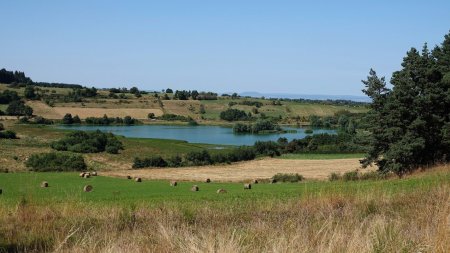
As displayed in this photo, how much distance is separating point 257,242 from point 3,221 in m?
5.68

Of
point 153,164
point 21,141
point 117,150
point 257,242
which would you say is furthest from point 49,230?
Result: point 21,141

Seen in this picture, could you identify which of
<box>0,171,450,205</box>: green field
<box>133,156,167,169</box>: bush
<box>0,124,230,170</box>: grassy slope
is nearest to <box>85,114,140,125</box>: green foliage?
<box>0,124,230,170</box>: grassy slope

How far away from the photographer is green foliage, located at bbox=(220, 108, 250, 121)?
15388 centimetres

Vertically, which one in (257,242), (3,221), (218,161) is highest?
(257,242)

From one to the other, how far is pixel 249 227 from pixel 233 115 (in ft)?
483

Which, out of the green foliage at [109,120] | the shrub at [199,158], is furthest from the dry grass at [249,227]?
the green foliage at [109,120]

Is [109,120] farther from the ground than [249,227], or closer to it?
closer to it

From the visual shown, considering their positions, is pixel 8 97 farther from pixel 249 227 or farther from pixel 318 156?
pixel 249 227

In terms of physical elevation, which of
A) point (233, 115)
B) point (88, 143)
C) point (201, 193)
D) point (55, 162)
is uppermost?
point (201, 193)

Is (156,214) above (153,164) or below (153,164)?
above

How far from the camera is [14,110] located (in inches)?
4879

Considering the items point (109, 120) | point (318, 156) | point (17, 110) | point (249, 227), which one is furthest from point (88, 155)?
point (109, 120)

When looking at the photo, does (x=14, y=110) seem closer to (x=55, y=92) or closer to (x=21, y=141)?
(x=55, y=92)

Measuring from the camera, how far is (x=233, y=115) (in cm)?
15450
